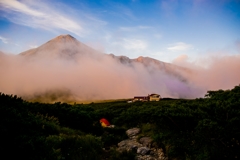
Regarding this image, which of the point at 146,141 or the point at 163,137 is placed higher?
the point at 163,137

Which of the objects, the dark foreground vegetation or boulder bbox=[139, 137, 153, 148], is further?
boulder bbox=[139, 137, 153, 148]

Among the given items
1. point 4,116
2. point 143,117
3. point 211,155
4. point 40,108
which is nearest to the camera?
point 4,116

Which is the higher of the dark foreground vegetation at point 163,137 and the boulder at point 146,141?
the dark foreground vegetation at point 163,137

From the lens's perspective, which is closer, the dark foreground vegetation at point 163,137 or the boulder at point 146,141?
the dark foreground vegetation at point 163,137

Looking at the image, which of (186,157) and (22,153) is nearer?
(22,153)

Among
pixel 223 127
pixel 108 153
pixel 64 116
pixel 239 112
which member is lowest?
pixel 108 153

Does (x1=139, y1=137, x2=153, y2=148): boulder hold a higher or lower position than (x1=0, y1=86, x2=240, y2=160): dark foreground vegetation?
lower

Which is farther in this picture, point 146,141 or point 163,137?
point 146,141

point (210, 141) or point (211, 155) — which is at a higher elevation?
point (210, 141)

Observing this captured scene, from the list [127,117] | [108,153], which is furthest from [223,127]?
[127,117]

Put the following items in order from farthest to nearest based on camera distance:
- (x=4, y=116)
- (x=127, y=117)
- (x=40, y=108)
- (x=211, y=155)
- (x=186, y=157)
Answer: (x=127, y=117) → (x=40, y=108) → (x=186, y=157) → (x=211, y=155) → (x=4, y=116)

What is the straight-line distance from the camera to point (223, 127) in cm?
916

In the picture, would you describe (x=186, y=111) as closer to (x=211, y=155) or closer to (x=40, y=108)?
(x=211, y=155)

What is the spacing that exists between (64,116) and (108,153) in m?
8.15
